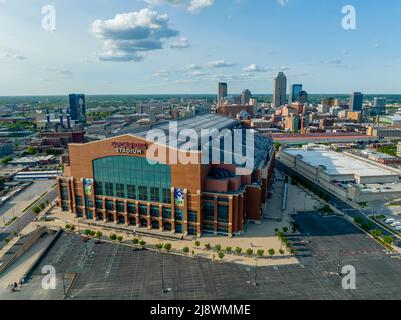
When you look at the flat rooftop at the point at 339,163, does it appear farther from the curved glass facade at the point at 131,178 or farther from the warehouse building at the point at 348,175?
the curved glass facade at the point at 131,178

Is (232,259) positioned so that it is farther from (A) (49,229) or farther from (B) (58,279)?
(A) (49,229)

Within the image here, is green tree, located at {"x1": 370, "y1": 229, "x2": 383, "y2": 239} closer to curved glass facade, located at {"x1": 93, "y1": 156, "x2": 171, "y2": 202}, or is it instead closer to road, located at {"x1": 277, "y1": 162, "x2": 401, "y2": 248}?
road, located at {"x1": 277, "y1": 162, "x2": 401, "y2": 248}

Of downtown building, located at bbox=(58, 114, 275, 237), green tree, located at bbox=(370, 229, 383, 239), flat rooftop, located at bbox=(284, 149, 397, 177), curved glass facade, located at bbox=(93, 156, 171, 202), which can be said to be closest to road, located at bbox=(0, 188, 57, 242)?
downtown building, located at bbox=(58, 114, 275, 237)

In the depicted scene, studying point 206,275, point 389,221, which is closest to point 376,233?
point 389,221

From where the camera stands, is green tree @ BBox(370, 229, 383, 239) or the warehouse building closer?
green tree @ BBox(370, 229, 383, 239)

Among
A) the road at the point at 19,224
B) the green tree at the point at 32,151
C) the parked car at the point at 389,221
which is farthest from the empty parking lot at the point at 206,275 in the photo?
the green tree at the point at 32,151

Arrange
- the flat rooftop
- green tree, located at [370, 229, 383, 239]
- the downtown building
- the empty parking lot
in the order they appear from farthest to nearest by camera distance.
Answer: the flat rooftop < the downtown building < green tree, located at [370, 229, 383, 239] < the empty parking lot

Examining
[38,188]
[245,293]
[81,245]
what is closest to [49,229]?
[81,245]

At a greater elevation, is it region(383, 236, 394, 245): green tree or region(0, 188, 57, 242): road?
region(383, 236, 394, 245): green tree
